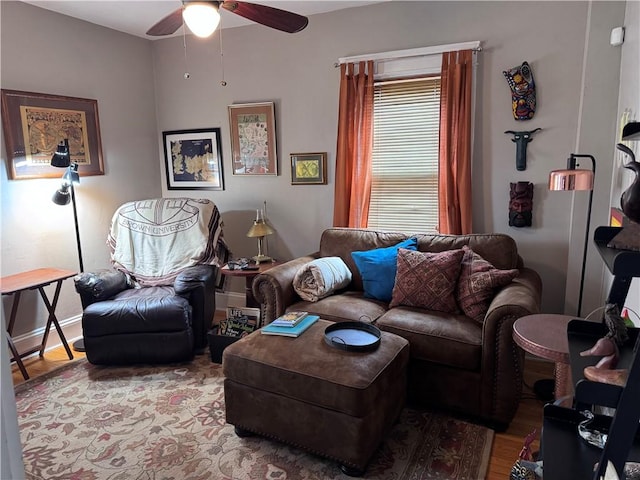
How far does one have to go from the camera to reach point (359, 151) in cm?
346

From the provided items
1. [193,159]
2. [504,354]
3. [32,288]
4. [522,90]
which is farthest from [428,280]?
[193,159]

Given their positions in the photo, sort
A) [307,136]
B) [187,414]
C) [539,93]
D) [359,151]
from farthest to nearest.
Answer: [307,136] < [359,151] < [539,93] < [187,414]

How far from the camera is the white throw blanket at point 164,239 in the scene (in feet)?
11.4

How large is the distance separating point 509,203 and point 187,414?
2.55 m

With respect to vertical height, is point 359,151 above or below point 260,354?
above

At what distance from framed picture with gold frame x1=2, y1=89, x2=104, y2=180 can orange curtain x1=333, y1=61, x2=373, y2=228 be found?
216cm

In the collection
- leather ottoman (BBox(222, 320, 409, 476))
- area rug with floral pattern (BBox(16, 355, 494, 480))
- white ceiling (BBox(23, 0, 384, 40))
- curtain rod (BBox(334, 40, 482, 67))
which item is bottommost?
area rug with floral pattern (BBox(16, 355, 494, 480))

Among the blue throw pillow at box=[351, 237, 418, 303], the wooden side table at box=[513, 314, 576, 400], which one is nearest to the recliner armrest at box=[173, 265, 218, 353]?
the blue throw pillow at box=[351, 237, 418, 303]

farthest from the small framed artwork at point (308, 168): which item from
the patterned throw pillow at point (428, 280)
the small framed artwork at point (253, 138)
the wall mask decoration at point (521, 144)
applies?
the wall mask decoration at point (521, 144)

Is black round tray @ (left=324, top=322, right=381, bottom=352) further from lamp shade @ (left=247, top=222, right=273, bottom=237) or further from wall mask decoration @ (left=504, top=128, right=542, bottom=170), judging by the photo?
wall mask decoration @ (left=504, top=128, right=542, bottom=170)

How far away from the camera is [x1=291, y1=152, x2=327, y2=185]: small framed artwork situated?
3681 millimetres

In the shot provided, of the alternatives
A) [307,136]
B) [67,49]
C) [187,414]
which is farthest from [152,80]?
[187,414]

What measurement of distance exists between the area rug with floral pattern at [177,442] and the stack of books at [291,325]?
561 mm

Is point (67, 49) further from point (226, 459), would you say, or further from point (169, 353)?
point (226, 459)
